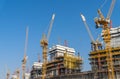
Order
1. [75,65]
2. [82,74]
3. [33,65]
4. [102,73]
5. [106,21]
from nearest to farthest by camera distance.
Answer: [106,21] → [102,73] → [82,74] → [75,65] → [33,65]

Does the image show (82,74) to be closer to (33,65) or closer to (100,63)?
(100,63)

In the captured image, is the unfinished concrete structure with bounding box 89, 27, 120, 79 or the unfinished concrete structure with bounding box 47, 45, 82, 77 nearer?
the unfinished concrete structure with bounding box 89, 27, 120, 79

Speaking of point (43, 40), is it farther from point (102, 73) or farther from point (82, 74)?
point (102, 73)

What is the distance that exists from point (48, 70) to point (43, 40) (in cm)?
2482

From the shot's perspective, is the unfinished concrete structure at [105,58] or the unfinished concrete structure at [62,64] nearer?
the unfinished concrete structure at [105,58]

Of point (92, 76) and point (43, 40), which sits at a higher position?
point (43, 40)

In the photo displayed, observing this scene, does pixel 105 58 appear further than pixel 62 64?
No

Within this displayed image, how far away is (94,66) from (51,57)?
50699 mm

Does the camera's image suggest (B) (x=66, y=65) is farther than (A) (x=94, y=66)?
Yes

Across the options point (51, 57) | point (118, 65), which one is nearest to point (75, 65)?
point (51, 57)

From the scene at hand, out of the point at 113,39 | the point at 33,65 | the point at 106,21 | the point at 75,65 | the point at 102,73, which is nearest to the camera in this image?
the point at 106,21

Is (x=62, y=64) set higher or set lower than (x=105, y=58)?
lower

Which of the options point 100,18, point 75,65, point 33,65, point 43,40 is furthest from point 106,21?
point 33,65

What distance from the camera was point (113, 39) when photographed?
117812mm
